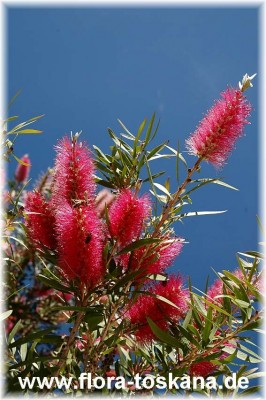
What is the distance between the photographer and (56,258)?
4.03ft

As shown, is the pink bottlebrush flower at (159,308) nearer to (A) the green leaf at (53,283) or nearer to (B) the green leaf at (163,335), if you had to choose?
(B) the green leaf at (163,335)

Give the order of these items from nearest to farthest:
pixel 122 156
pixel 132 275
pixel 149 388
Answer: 1. pixel 132 275
2. pixel 149 388
3. pixel 122 156

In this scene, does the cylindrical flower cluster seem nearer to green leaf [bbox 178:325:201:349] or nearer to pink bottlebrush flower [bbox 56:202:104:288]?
pink bottlebrush flower [bbox 56:202:104:288]

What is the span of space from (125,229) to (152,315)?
0.73 ft

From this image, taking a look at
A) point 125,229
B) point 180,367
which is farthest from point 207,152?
point 180,367

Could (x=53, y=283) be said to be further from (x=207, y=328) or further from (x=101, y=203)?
(x=101, y=203)

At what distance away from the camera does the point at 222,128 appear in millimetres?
1279

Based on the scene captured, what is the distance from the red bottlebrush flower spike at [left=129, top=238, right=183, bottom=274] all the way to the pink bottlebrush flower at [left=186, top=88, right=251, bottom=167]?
240 millimetres

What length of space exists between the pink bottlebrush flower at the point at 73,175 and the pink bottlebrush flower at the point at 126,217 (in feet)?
0.25

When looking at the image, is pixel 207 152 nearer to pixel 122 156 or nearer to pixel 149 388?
pixel 122 156

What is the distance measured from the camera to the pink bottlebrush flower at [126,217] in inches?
46.5

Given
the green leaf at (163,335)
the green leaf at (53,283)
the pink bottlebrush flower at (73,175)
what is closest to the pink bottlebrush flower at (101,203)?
the pink bottlebrush flower at (73,175)

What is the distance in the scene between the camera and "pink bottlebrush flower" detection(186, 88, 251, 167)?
127cm

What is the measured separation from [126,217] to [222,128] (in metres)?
0.34
